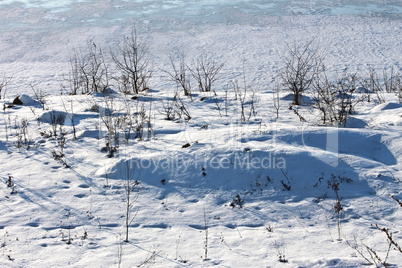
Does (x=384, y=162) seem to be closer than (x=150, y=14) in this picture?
Yes

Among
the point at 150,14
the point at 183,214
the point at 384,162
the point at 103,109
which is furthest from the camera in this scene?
the point at 150,14

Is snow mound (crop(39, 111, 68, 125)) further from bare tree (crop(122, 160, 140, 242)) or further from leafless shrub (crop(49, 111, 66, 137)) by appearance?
bare tree (crop(122, 160, 140, 242))

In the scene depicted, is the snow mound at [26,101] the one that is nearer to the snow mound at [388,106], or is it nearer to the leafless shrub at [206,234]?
the leafless shrub at [206,234]

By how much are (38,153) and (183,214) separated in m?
2.70

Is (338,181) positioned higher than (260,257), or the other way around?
(338,181)

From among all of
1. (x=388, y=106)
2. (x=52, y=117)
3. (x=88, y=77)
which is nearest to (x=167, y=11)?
(x=88, y=77)

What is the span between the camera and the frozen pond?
21594 mm

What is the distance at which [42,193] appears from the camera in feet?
14.6

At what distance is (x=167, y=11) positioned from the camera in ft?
76.7

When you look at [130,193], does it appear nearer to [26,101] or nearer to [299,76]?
[26,101]

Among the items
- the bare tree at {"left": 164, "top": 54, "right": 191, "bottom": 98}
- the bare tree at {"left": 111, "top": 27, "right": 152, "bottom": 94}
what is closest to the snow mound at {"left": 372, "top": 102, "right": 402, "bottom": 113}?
the bare tree at {"left": 164, "top": 54, "right": 191, "bottom": 98}

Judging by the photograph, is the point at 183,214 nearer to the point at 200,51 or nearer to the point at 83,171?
the point at 83,171

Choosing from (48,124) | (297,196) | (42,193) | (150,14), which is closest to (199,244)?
(297,196)

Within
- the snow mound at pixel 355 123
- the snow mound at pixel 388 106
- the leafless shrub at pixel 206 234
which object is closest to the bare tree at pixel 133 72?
the snow mound at pixel 355 123
